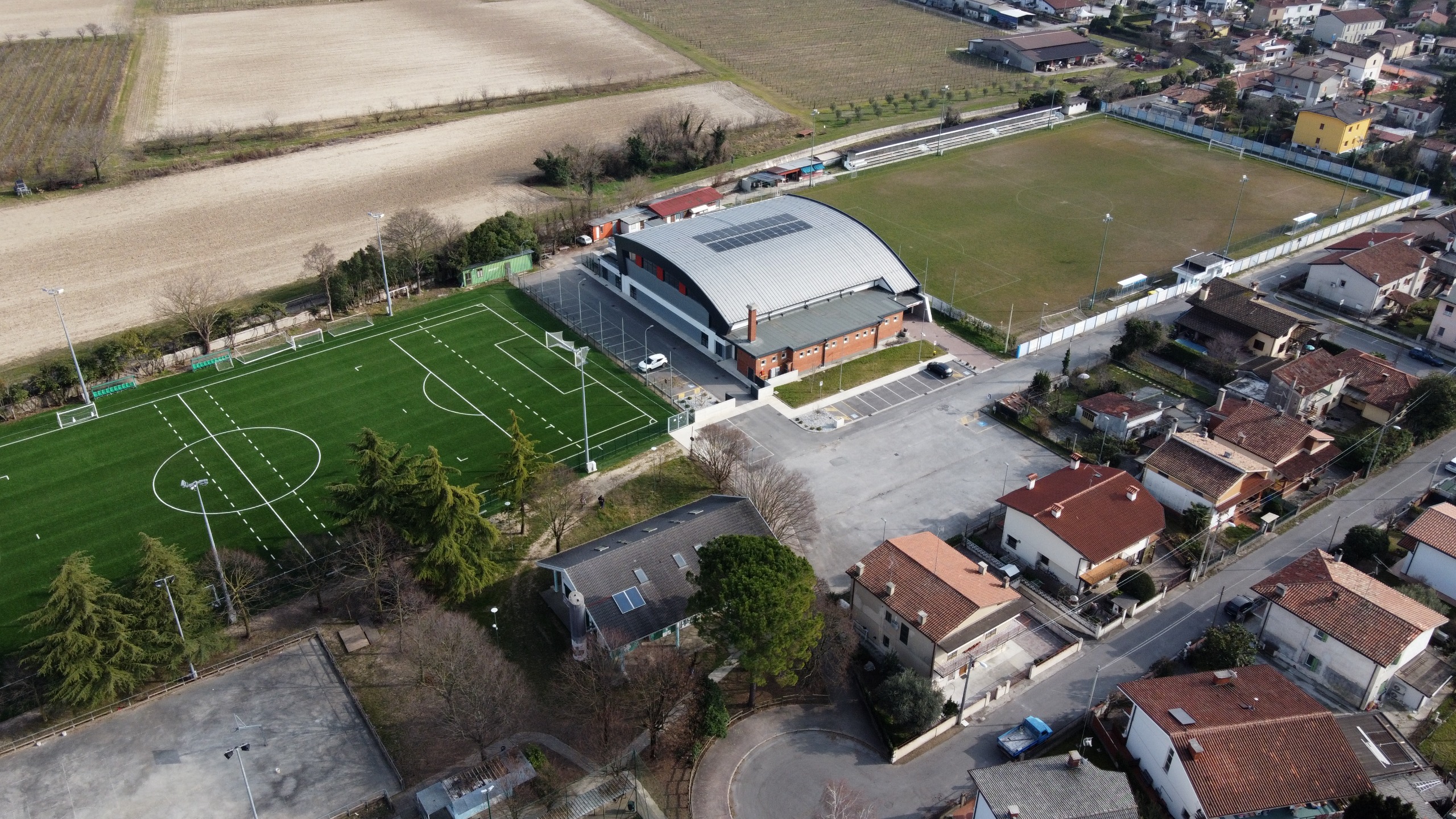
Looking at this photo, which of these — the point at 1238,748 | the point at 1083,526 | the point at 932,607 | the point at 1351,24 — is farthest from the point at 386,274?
the point at 1351,24

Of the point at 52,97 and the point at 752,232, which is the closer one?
the point at 752,232

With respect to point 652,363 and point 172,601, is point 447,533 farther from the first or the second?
point 652,363

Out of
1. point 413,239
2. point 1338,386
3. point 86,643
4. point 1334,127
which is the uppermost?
point 1334,127

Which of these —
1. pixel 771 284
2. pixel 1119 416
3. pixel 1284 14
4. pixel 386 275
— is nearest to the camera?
pixel 1119 416

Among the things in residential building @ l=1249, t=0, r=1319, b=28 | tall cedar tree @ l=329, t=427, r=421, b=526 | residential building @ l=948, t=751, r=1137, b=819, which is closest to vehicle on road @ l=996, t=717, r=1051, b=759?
residential building @ l=948, t=751, r=1137, b=819

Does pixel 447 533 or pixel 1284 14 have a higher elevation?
pixel 1284 14

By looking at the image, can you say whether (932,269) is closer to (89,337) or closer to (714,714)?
(714,714)

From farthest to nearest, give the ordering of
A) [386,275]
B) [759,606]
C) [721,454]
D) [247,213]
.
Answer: [247,213] < [386,275] < [721,454] < [759,606]
